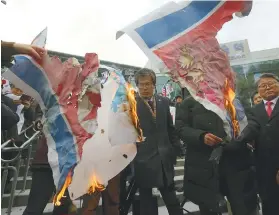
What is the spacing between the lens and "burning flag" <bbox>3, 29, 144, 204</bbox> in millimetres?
2650

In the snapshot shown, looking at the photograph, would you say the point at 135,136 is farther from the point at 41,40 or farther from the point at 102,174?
the point at 41,40

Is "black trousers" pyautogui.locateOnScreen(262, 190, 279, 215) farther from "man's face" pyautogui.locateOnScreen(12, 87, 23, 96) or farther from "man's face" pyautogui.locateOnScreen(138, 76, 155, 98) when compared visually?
"man's face" pyautogui.locateOnScreen(12, 87, 23, 96)

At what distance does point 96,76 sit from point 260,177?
1.86 metres

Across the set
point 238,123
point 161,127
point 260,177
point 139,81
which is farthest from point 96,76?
point 260,177

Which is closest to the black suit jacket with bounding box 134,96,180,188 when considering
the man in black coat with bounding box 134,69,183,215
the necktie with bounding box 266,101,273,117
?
the man in black coat with bounding box 134,69,183,215

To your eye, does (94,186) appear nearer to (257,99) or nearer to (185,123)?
(185,123)

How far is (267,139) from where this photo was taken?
3039mm

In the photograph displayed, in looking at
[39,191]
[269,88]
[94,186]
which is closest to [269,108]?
[269,88]

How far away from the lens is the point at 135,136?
115 inches

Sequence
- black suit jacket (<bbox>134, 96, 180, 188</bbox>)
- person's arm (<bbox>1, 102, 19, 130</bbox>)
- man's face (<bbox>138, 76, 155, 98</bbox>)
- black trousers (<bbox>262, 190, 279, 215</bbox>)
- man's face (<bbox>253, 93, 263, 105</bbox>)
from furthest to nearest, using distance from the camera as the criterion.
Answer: man's face (<bbox>253, 93, 263, 105</bbox>) < man's face (<bbox>138, 76, 155, 98</bbox>) < black suit jacket (<bbox>134, 96, 180, 188</bbox>) < black trousers (<bbox>262, 190, 279, 215</bbox>) < person's arm (<bbox>1, 102, 19, 130</bbox>)

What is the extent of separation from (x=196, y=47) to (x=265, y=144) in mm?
1157

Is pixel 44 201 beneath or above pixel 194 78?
beneath

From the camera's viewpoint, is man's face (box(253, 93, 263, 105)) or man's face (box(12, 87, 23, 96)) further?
man's face (box(253, 93, 263, 105))

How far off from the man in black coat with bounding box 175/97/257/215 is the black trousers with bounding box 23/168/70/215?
50.5 inches
